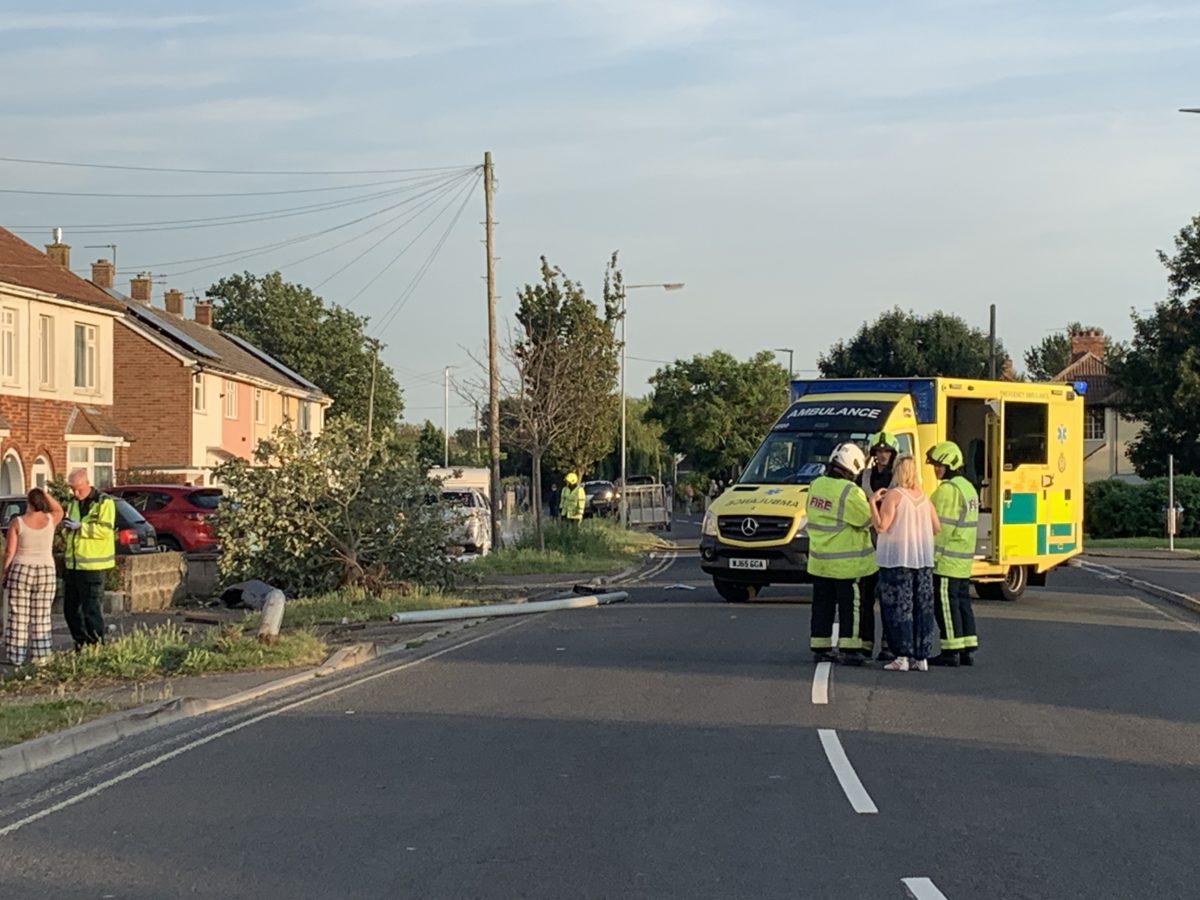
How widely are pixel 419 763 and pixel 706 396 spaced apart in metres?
62.7

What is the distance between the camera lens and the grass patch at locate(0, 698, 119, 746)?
33.9 feet

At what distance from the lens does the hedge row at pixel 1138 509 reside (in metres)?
50.3

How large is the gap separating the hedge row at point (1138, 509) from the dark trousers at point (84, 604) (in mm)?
40445

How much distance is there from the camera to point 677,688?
12.8 meters

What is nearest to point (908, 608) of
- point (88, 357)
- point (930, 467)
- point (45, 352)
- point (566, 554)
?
point (930, 467)

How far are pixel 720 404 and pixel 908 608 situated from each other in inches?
2264

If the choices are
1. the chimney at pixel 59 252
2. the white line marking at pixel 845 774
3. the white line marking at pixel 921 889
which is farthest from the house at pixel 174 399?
the white line marking at pixel 921 889

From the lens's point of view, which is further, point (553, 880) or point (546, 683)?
point (546, 683)

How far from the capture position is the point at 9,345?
36438mm

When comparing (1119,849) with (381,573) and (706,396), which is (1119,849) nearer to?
(381,573)

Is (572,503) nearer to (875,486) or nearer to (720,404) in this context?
(875,486)

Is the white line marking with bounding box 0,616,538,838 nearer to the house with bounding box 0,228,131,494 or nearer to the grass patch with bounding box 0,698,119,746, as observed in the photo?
the grass patch with bounding box 0,698,119,746

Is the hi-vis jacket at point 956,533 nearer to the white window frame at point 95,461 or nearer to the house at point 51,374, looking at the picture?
the house at point 51,374

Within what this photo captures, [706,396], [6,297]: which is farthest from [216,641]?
[706,396]
